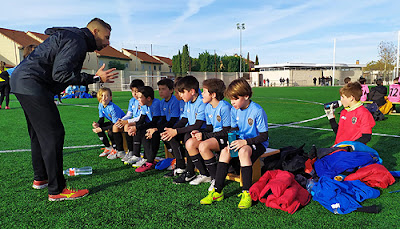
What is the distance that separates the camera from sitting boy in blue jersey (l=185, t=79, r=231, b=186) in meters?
3.50

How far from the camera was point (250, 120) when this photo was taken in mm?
3385

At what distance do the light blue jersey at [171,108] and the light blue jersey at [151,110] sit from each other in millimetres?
111

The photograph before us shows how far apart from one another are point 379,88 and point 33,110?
36.5 feet

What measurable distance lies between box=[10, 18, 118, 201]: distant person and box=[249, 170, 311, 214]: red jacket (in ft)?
7.07

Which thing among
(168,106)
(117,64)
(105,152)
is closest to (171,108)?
(168,106)

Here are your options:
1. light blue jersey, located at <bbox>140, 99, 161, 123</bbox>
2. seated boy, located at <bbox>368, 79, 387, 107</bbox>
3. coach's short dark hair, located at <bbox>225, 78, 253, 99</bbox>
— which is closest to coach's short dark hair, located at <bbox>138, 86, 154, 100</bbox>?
light blue jersey, located at <bbox>140, 99, 161, 123</bbox>

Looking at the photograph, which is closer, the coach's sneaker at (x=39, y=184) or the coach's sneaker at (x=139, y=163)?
the coach's sneaker at (x=39, y=184)

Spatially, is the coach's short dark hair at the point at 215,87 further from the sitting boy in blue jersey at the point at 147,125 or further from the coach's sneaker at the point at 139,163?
the coach's sneaker at the point at 139,163

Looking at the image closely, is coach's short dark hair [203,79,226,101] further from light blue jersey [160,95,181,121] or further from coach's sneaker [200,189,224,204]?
coach's sneaker [200,189,224,204]

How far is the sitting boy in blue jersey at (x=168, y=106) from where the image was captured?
469cm

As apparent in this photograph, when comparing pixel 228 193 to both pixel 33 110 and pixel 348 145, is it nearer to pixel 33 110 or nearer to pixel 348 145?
pixel 348 145

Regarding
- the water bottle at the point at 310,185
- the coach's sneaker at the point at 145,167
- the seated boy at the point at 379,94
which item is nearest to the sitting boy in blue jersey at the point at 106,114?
the coach's sneaker at the point at 145,167

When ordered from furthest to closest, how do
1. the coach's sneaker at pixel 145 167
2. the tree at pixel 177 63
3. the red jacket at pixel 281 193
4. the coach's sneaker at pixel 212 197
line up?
the tree at pixel 177 63 → the coach's sneaker at pixel 145 167 → the coach's sneaker at pixel 212 197 → the red jacket at pixel 281 193

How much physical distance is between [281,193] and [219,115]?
1359 millimetres
